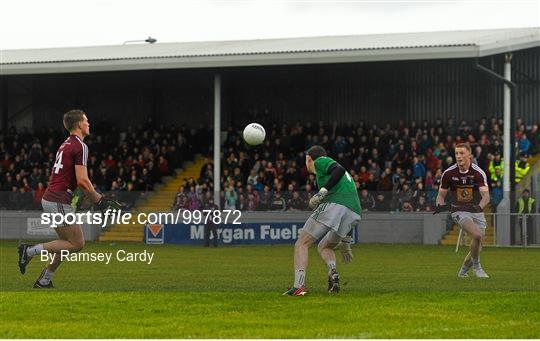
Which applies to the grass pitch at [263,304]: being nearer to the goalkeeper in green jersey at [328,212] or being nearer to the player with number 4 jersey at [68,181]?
the goalkeeper in green jersey at [328,212]

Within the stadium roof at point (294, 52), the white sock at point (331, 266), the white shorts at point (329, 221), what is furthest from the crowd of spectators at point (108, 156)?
the white shorts at point (329, 221)

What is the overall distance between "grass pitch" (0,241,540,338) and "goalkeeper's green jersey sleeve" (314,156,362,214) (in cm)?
114

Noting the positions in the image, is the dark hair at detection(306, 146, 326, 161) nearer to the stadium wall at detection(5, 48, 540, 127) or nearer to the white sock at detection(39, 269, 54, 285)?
the white sock at detection(39, 269, 54, 285)

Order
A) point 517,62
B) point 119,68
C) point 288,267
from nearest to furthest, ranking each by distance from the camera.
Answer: point 288,267, point 119,68, point 517,62

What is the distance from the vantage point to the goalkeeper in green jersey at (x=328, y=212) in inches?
553

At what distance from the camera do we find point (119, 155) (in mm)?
43750

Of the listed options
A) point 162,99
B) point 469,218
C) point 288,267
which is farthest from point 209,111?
point 469,218

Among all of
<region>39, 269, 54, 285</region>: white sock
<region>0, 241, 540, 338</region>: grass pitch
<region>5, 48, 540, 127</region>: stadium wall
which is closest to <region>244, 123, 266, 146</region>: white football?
<region>5, 48, 540, 127</region>: stadium wall

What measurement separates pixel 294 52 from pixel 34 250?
908 inches

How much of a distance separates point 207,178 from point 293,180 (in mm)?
3664

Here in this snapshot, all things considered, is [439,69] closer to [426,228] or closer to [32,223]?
[426,228]

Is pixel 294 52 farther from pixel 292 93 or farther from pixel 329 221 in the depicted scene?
pixel 329 221

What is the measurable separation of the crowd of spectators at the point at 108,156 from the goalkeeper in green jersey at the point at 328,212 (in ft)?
76.9

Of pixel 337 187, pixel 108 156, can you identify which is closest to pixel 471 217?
pixel 337 187
